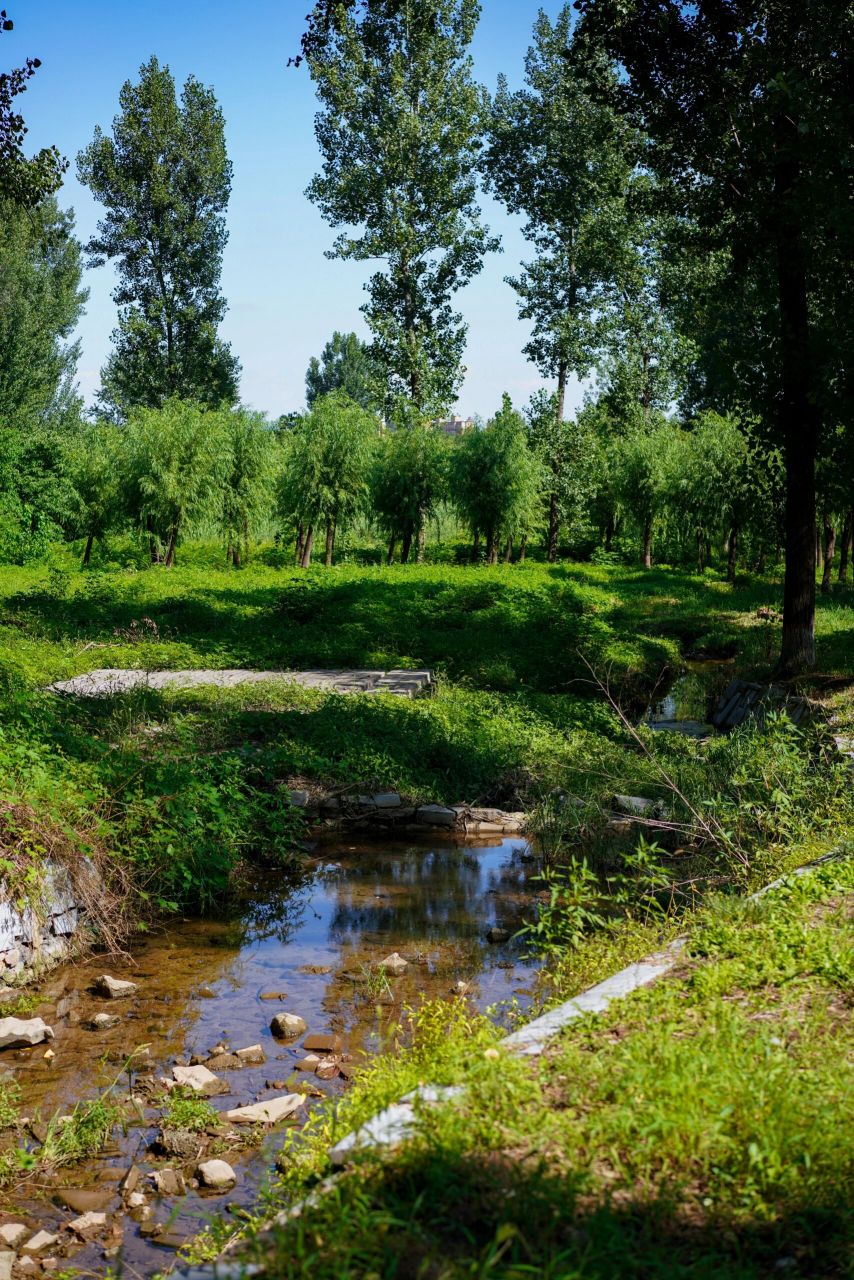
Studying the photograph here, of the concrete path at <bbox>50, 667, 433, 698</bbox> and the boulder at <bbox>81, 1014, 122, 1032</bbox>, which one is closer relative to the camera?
the boulder at <bbox>81, 1014, 122, 1032</bbox>

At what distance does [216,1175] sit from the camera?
160 inches

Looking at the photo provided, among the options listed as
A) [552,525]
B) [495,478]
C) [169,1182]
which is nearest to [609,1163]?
[169,1182]

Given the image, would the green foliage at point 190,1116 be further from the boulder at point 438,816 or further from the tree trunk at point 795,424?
the tree trunk at point 795,424

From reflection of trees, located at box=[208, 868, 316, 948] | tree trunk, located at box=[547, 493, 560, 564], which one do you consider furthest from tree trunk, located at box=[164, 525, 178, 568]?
reflection of trees, located at box=[208, 868, 316, 948]

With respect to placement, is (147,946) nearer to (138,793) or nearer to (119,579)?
(138,793)

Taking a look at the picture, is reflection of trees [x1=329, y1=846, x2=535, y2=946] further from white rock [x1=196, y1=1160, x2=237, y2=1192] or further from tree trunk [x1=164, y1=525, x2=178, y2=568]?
tree trunk [x1=164, y1=525, x2=178, y2=568]

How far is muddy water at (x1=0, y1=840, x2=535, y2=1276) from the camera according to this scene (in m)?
4.07

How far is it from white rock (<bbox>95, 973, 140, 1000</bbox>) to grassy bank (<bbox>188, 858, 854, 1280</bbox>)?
241cm

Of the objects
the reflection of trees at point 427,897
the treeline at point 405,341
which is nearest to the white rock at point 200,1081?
the reflection of trees at point 427,897

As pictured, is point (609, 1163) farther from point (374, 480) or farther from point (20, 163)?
point (374, 480)

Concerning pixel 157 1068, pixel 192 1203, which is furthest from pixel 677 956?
pixel 157 1068

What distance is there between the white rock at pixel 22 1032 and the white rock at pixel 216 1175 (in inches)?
60.4

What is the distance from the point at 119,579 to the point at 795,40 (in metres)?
15.1

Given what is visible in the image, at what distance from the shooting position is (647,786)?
9.61m
